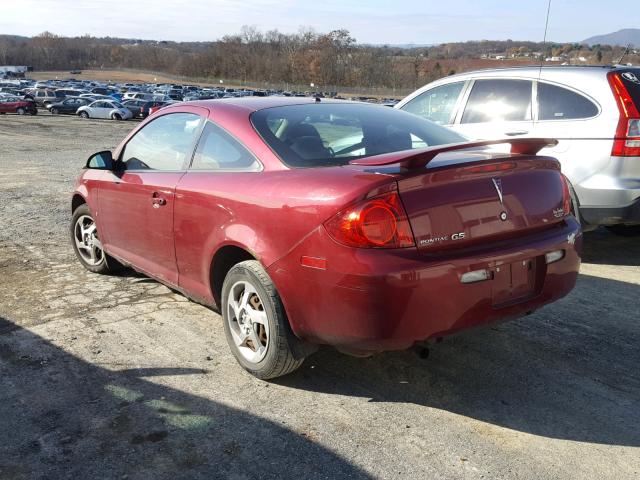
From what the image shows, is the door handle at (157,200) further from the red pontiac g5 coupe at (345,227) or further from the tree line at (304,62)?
the tree line at (304,62)

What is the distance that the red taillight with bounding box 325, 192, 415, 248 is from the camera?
9.43 ft

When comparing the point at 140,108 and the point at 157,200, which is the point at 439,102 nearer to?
the point at 157,200

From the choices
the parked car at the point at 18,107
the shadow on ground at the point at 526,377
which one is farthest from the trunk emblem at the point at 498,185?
the parked car at the point at 18,107

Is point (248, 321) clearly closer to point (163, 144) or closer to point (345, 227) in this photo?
point (345, 227)

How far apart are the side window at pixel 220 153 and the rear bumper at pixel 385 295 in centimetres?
74

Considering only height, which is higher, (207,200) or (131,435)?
(207,200)

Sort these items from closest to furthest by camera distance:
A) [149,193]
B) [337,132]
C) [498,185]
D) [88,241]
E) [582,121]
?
[498,185] → [337,132] → [149,193] → [88,241] → [582,121]

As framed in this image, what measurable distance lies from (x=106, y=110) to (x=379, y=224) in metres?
41.9

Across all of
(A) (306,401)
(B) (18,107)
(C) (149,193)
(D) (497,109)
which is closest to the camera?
(A) (306,401)

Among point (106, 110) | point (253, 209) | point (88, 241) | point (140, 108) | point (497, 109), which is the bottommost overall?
point (106, 110)

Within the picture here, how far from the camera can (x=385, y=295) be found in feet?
9.32

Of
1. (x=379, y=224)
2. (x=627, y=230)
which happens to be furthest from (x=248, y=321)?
(x=627, y=230)

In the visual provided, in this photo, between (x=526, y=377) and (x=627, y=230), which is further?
(x=627, y=230)

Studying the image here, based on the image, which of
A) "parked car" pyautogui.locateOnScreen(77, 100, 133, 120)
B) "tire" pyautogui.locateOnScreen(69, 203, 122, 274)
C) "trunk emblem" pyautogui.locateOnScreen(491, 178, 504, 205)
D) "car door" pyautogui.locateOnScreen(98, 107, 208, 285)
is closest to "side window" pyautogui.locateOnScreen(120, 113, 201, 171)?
"car door" pyautogui.locateOnScreen(98, 107, 208, 285)
